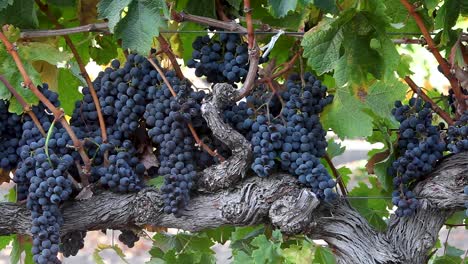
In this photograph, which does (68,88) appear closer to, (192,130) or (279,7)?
(192,130)

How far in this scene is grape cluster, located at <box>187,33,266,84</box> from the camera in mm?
1633

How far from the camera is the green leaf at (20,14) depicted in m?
1.66

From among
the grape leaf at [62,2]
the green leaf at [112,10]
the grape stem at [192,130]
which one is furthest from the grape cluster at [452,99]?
the grape leaf at [62,2]

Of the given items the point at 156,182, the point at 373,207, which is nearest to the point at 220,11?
the point at 156,182

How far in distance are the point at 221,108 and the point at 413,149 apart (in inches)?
15.3

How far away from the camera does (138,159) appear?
1676 mm

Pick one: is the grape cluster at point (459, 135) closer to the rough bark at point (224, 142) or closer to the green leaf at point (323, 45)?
the green leaf at point (323, 45)

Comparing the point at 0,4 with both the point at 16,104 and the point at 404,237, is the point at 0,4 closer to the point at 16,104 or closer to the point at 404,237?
the point at 16,104

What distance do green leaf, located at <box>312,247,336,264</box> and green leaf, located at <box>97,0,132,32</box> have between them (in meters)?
0.61

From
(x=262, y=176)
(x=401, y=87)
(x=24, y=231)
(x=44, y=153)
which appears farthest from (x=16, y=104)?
(x=401, y=87)

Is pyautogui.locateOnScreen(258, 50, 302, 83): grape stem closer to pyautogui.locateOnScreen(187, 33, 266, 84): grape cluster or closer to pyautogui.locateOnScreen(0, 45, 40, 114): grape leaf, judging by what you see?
pyautogui.locateOnScreen(187, 33, 266, 84): grape cluster

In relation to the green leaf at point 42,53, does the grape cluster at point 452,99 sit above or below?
below

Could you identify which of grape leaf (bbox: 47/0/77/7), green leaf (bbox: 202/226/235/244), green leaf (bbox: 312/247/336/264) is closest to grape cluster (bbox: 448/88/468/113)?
green leaf (bbox: 312/247/336/264)

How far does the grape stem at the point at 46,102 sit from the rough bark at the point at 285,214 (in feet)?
0.29
